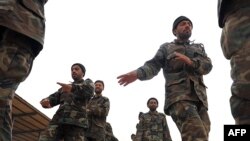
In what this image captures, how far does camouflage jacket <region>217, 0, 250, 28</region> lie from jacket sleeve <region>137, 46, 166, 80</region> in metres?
1.57

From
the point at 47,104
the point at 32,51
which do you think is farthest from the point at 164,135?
the point at 32,51

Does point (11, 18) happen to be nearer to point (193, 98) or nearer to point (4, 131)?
point (4, 131)

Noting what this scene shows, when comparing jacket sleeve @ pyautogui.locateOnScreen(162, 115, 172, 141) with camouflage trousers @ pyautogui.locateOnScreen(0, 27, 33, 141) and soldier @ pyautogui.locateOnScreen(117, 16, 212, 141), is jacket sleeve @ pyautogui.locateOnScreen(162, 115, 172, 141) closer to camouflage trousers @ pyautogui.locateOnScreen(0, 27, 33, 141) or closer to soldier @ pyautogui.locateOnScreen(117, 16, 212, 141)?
soldier @ pyautogui.locateOnScreen(117, 16, 212, 141)

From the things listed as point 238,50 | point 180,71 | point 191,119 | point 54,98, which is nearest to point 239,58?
point 238,50

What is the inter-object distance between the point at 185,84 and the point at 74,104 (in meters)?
2.47

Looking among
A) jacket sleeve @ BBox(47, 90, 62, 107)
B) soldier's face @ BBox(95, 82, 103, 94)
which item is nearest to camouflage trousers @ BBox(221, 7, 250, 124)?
jacket sleeve @ BBox(47, 90, 62, 107)

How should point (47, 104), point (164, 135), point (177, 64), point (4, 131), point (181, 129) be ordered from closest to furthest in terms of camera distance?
1. point (4, 131)
2. point (181, 129)
3. point (177, 64)
4. point (47, 104)
5. point (164, 135)

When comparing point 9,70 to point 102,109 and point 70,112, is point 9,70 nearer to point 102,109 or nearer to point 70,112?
point 70,112

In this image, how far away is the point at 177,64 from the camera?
4320 millimetres

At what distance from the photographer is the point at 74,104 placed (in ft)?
19.7

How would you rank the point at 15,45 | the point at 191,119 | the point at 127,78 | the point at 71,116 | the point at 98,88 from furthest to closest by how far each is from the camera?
the point at 98,88, the point at 71,116, the point at 191,119, the point at 127,78, the point at 15,45

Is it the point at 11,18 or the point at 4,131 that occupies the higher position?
the point at 11,18

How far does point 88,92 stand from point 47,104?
2.33 ft

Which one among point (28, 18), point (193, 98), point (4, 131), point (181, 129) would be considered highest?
point (28, 18)
